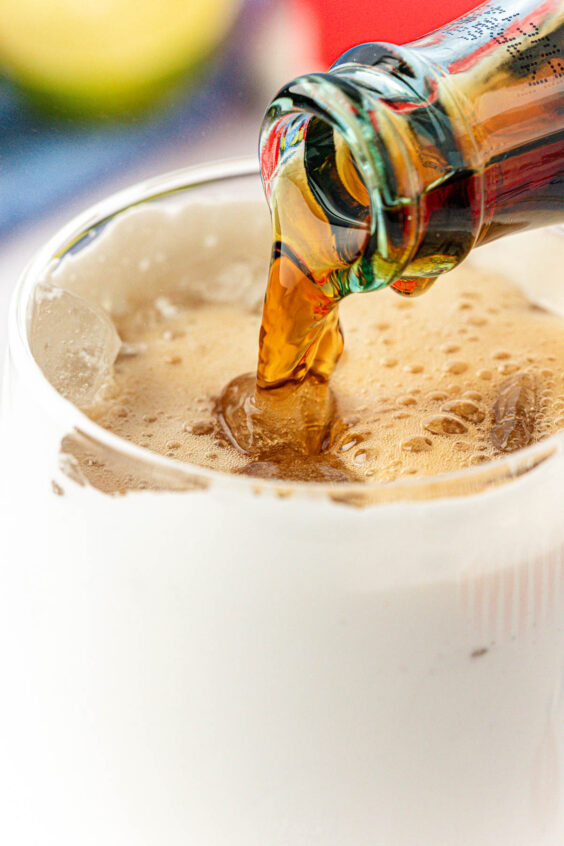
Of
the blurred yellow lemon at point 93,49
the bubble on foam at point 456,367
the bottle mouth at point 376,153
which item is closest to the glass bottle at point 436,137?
the bottle mouth at point 376,153

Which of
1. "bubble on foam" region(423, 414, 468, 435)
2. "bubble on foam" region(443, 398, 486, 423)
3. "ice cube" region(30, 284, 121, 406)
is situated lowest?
"bubble on foam" region(443, 398, 486, 423)

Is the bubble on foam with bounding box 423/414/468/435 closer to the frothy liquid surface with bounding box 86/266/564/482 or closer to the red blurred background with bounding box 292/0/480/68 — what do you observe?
the frothy liquid surface with bounding box 86/266/564/482

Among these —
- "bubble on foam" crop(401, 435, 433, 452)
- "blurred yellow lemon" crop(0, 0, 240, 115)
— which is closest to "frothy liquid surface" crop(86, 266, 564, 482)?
"bubble on foam" crop(401, 435, 433, 452)

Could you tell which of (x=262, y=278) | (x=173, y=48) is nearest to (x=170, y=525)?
(x=262, y=278)

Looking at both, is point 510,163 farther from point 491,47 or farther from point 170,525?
point 170,525

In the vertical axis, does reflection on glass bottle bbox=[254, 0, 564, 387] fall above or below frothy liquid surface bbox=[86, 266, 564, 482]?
above

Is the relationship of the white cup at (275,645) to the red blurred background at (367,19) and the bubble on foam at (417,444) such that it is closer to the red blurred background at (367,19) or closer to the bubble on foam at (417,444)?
the bubble on foam at (417,444)

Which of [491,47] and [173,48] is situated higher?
[491,47]
